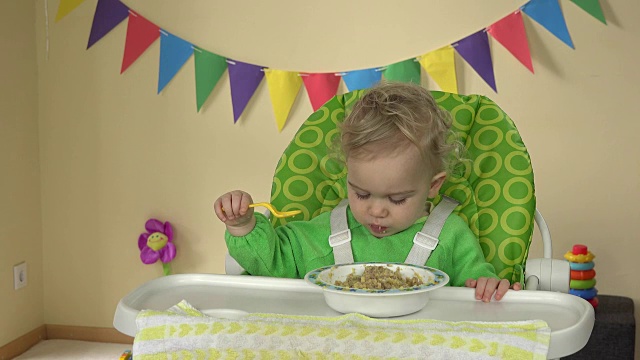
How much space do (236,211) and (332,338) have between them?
1.20 feet

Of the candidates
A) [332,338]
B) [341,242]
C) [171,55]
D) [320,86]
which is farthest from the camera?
[171,55]

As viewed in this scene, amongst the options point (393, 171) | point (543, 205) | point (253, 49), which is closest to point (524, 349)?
point (393, 171)

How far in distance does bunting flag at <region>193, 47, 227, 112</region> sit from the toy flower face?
49 cm

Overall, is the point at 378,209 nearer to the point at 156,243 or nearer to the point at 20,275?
the point at 156,243

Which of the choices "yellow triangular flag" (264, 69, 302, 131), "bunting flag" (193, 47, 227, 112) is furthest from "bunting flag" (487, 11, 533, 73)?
"bunting flag" (193, 47, 227, 112)

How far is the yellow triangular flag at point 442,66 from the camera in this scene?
280cm

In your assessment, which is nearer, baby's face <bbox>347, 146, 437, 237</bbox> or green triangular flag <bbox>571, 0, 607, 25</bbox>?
baby's face <bbox>347, 146, 437, 237</bbox>

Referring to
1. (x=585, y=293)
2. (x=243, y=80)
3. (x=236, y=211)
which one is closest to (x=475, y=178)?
(x=236, y=211)

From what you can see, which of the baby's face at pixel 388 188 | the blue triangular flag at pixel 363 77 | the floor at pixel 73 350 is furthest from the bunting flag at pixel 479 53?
the floor at pixel 73 350

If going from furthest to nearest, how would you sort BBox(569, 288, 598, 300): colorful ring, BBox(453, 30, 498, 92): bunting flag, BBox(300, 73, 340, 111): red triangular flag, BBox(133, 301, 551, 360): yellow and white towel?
BBox(300, 73, 340, 111): red triangular flag
BBox(453, 30, 498, 92): bunting flag
BBox(569, 288, 598, 300): colorful ring
BBox(133, 301, 551, 360): yellow and white towel

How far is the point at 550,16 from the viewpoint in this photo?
8.91ft

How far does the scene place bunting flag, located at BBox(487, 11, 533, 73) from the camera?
8.97ft

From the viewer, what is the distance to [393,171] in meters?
1.45

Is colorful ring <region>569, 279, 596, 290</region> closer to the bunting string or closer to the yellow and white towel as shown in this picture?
the bunting string
